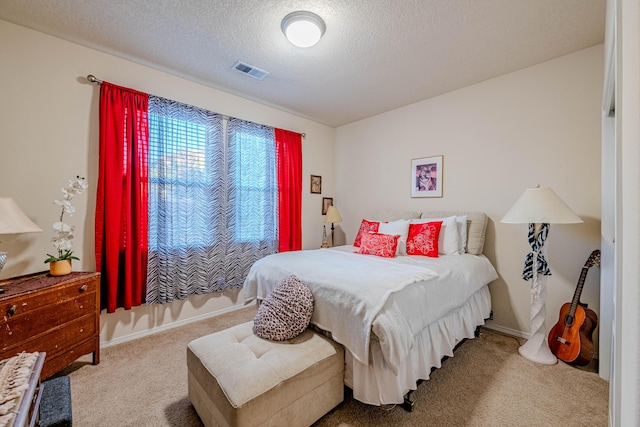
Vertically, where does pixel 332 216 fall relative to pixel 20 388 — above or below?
above

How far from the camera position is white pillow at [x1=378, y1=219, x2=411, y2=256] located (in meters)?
2.78

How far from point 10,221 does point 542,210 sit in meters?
3.73

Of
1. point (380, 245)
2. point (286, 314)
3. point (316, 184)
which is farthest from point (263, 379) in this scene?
point (316, 184)

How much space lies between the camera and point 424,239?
2.67 m

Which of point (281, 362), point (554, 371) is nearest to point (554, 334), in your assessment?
point (554, 371)

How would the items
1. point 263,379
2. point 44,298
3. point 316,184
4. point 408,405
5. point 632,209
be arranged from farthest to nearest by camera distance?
point 316,184
point 44,298
point 408,405
point 263,379
point 632,209

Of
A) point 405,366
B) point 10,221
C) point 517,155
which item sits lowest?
point 405,366

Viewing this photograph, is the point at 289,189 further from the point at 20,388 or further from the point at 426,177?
the point at 20,388

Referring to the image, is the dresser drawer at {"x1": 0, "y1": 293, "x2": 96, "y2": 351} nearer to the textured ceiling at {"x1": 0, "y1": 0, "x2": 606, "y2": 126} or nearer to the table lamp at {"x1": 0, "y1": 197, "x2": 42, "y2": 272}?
the table lamp at {"x1": 0, "y1": 197, "x2": 42, "y2": 272}

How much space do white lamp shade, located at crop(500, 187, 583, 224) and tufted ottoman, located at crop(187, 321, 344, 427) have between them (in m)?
1.78

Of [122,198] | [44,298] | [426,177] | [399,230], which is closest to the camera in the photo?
[44,298]

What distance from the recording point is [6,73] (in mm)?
1952

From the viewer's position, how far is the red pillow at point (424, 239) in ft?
8.55

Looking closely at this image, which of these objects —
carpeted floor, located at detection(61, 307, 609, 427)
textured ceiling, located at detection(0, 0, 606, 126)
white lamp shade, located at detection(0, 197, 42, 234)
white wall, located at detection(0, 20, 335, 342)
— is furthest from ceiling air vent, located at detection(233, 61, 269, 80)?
carpeted floor, located at detection(61, 307, 609, 427)
